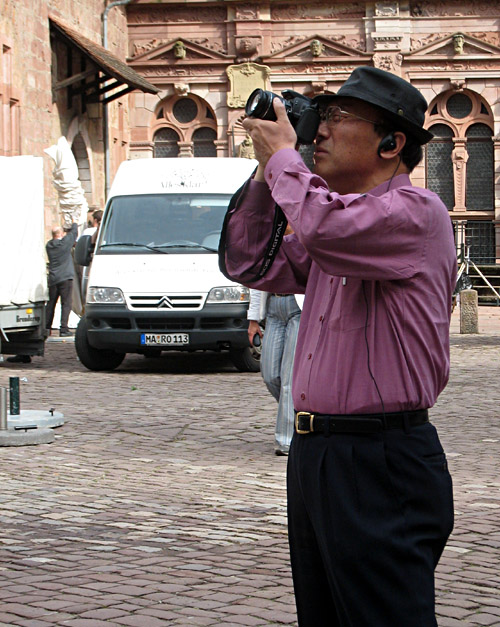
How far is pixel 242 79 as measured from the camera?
36.8m

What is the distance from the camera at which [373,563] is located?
278cm

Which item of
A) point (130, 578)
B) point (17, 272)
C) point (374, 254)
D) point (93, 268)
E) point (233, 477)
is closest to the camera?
point (374, 254)

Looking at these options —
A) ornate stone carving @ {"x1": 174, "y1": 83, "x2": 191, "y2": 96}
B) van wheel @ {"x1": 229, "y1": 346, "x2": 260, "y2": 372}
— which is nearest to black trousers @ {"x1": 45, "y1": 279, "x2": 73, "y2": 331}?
van wheel @ {"x1": 229, "y1": 346, "x2": 260, "y2": 372}

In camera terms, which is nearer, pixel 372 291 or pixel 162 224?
pixel 372 291

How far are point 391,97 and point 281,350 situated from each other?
5.64 metres

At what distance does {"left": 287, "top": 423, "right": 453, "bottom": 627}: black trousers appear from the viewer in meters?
2.78

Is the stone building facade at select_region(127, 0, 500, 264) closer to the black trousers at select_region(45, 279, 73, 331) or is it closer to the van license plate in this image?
the black trousers at select_region(45, 279, 73, 331)

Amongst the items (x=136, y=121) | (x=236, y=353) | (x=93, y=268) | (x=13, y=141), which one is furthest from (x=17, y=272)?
(x=136, y=121)

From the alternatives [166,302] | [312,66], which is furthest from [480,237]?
[166,302]

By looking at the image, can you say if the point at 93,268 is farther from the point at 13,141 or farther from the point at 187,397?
the point at 13,141

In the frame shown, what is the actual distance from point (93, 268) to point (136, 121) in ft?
77.6

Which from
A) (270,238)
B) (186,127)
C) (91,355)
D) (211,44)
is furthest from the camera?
(186,127)

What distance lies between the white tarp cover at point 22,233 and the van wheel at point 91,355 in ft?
4.07

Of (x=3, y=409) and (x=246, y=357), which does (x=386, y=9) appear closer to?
(x=246, y=357)
